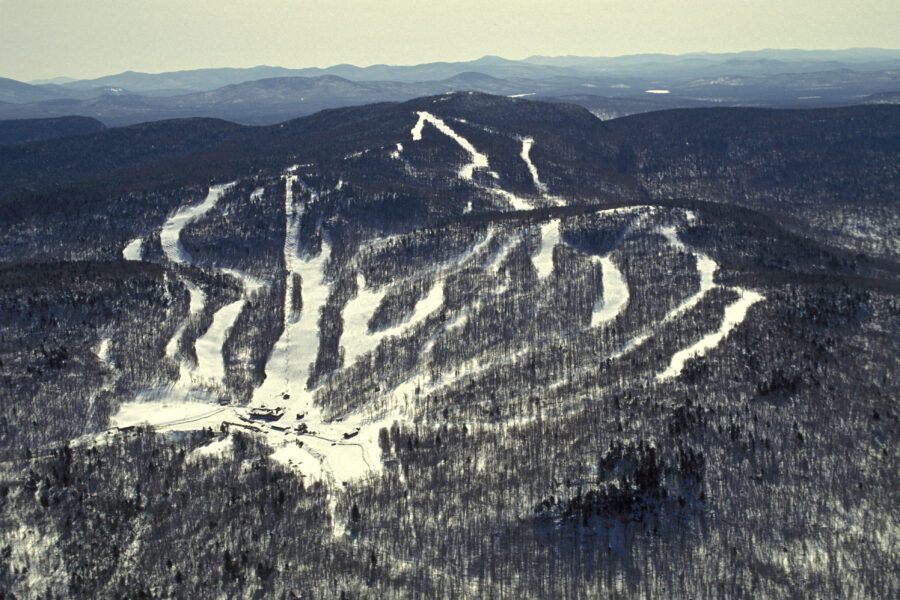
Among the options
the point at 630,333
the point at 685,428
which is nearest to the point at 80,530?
the point at 685,428

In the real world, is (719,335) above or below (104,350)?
above

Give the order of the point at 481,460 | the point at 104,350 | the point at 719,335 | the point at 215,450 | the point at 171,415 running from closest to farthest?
the point at 481,460 → the point at 215,450 → the point at 171,415 → the point at 719,335 → the point at 104,350

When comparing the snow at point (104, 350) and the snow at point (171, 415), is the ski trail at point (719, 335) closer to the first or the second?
the snow at point (171, 415)

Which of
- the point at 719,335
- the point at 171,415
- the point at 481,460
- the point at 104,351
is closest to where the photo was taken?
the point at 481,460

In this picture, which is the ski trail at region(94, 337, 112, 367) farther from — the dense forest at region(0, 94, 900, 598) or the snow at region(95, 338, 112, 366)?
the dense forest at region(0, 94, 900, 598)

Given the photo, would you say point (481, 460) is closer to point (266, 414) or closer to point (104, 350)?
point (266, 414)

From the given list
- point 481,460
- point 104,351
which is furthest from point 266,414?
point 481,460

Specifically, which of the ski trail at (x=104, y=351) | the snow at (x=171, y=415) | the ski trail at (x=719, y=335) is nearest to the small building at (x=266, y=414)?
the snow at (x=171, y=415)

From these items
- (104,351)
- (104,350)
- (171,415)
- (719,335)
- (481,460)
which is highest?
(719,335)
